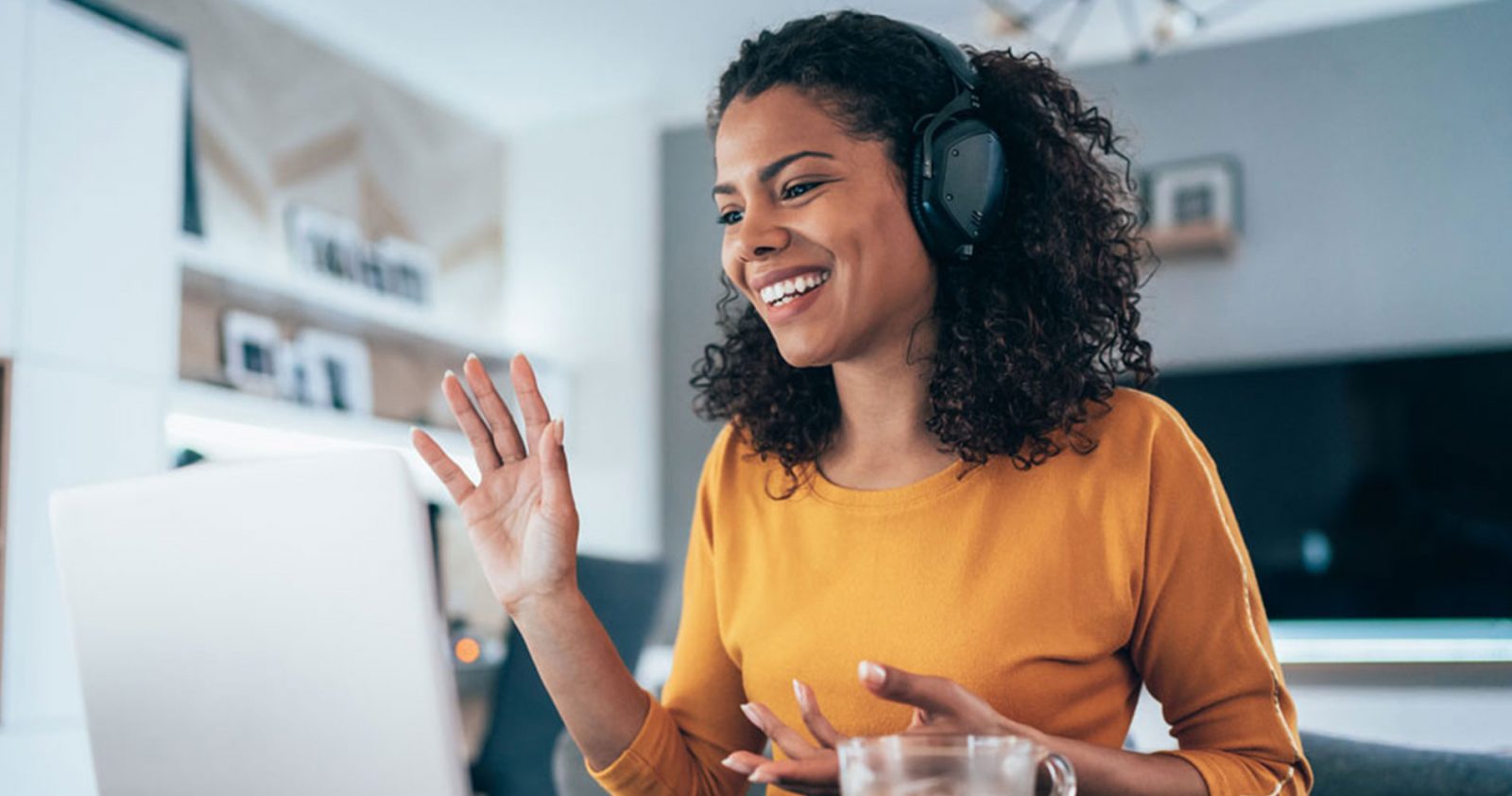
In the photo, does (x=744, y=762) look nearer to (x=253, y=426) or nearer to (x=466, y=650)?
(x=253, y=426)

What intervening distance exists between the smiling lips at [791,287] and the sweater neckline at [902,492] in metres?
0.19

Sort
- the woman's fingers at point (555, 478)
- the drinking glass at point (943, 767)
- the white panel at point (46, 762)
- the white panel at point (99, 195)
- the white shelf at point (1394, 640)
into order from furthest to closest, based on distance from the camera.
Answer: the white shelf at point (1394, 640) < the white panel at point (99, 195) < the white panel at point (46, 762) < the woman's fingers at point (555, 478) < the drinking glass at point (943, 767)

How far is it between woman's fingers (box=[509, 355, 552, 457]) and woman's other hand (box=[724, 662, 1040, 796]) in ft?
1.06

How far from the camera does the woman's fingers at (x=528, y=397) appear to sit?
0.93m

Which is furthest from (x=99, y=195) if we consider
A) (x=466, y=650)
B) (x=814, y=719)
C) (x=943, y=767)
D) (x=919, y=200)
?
(x=943, y=767)

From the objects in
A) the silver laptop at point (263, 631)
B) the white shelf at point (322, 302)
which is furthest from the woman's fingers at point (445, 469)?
the white shelf at point (322, 302)

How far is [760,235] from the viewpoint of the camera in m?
1.04

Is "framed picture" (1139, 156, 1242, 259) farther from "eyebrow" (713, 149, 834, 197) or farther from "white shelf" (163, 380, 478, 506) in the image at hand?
"eyebrow" (713, 149, 834, 197)

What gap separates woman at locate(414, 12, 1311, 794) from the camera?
0.97 metres

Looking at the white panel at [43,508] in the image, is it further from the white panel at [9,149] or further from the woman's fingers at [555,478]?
the woman's fingers at [555,478]

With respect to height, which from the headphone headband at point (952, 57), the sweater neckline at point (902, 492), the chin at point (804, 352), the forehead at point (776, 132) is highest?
the headphone headband at point (952, 57)

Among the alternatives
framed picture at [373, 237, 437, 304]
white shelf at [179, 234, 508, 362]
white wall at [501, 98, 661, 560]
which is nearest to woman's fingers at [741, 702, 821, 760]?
white shelf at [179, 234, 508, 362]

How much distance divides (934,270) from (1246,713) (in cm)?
45

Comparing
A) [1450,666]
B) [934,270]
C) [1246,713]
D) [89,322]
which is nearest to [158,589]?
[934,270]
